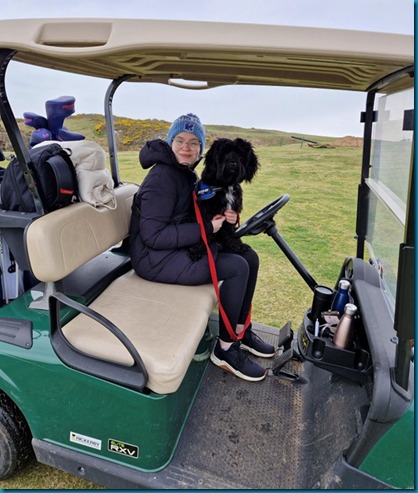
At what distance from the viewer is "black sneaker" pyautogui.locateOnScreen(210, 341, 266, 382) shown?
7.19ft

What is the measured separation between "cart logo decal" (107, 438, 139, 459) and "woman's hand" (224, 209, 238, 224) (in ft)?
4.19

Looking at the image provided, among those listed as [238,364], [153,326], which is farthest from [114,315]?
[238,364]

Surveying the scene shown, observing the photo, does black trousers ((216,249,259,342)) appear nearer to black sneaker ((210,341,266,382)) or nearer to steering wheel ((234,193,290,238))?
black sneaker ((210,341,266,382))

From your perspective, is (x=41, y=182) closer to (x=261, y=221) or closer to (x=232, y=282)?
(x=232, y=282)

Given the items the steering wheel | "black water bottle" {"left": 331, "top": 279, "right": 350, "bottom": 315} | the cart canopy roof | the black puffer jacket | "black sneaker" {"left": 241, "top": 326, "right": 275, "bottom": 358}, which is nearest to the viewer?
the cart canopy roof

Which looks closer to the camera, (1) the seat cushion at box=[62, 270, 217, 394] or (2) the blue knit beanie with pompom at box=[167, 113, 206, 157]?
(1) the seat cushion at box=[62, 270, 217, 394]

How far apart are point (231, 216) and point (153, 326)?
0.86 metres

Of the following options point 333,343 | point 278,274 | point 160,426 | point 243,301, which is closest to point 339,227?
point 278,274

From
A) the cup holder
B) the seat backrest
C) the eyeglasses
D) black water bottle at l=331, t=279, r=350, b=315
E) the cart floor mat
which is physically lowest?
the cart floor mat

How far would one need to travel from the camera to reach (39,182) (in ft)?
5.62

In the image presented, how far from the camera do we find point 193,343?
5.52 feet

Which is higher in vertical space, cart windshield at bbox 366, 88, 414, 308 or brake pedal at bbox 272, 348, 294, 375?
cart windshield at bbox 366, 88, 414, 308

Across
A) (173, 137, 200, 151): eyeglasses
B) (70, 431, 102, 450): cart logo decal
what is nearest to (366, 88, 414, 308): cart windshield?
(173, 137, 200, 151): eyeglasses

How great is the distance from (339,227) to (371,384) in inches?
211
